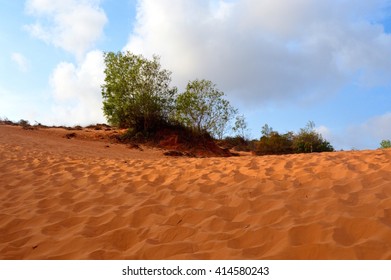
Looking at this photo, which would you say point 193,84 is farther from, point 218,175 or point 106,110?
point 218,175

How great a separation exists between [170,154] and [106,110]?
604 cm

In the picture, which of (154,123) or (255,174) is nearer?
(255,174)

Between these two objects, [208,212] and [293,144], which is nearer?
[208,212]

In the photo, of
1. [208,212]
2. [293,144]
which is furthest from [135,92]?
[208,212]

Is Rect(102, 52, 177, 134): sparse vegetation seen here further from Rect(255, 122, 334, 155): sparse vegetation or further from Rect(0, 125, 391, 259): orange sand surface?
Rect(0, 125, 391, 259): orange sand surface

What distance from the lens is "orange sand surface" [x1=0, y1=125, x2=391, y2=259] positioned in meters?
3.39

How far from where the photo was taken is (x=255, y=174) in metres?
6.23

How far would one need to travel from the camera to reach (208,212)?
175 inches

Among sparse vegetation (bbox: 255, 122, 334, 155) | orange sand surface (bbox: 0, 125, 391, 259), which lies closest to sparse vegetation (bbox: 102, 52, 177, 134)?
sparse vegetation (bbox: 255, 122, 334, 155)

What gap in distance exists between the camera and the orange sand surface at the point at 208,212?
11.1ft

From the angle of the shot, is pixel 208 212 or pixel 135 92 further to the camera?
pixel 135 92

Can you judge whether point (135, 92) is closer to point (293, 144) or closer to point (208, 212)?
point (293, 144)

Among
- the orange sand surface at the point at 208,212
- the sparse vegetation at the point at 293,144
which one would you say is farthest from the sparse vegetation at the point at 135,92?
the orange sand surface at the point at 208,212
